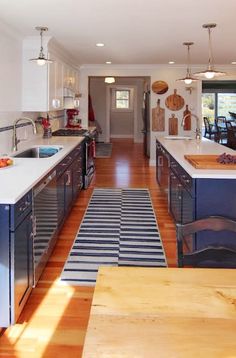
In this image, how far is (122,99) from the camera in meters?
17.1

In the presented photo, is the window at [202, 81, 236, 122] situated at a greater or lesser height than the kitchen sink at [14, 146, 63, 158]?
greater

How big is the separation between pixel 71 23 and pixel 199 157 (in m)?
2.22

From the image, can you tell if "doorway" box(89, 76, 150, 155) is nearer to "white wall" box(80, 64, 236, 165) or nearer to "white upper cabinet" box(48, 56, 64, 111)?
"white wall" box(80, 64, 236, 165)

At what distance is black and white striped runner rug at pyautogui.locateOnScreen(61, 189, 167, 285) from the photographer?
11.7ft

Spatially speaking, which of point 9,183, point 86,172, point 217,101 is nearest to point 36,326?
point 9,183

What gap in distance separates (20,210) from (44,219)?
82 centimetres

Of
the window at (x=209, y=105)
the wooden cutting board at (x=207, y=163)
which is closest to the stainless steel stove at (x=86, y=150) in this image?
the wooden cutting board at (x=207, y=163)

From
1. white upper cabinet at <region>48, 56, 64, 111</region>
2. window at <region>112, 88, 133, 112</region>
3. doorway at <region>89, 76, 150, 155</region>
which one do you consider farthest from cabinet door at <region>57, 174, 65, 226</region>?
window at <region>112, 88, 133, 112</region>

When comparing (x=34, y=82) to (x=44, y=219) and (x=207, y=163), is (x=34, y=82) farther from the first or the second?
(x=207, y=163)

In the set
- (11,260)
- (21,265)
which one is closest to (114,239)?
(21,265)

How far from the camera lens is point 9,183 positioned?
2.73 m

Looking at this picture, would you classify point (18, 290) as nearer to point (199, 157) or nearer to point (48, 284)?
point (48, 284)

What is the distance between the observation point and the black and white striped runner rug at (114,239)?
11.7ft

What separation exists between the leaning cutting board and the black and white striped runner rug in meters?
3.57
